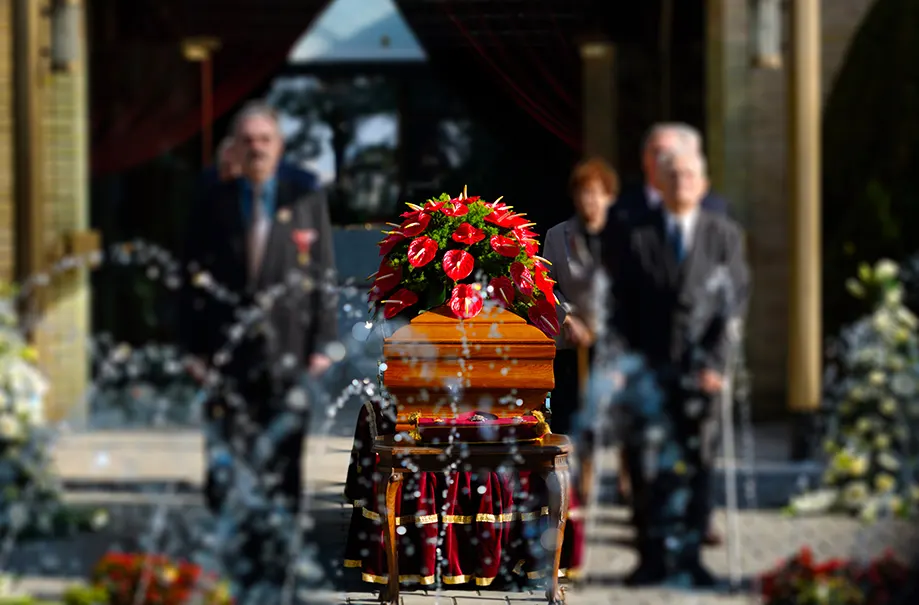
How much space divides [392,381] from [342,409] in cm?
107

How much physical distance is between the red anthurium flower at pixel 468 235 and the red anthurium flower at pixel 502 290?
0.11 metres

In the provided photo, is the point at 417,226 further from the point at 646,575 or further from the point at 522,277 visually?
the point at 646,575

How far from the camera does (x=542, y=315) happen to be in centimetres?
269

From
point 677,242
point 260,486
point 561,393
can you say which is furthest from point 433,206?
point 260,486

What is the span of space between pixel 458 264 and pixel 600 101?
9.55ft

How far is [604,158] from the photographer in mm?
5355

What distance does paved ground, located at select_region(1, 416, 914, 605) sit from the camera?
419 cm

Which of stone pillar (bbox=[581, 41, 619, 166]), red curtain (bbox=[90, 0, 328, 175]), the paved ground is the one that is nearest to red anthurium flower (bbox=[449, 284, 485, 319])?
the paved ground

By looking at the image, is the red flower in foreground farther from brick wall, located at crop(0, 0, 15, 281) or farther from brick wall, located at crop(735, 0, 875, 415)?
brick wall, located at crop(0, 0, 15, 281)

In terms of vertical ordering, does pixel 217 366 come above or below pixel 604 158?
below

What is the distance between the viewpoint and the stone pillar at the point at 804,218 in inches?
197

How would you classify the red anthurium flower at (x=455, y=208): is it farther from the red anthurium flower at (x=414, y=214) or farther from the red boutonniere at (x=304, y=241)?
the red boutonniere at (x=304, y=241)

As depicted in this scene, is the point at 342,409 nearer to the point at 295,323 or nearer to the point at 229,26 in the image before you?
the point at 295,323

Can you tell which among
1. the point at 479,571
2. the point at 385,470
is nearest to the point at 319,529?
the point at 479,571
